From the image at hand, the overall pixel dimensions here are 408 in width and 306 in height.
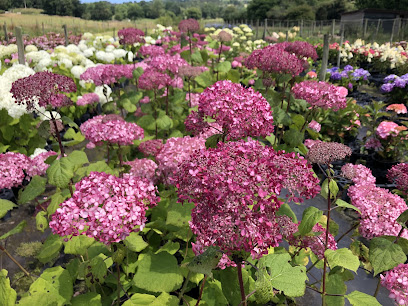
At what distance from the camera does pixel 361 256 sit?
319 centimetres

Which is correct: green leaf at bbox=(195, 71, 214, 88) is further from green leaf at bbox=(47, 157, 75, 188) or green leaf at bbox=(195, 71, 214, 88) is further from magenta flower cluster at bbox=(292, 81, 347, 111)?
green leaf at bbox=(47, 157, 75, 188)

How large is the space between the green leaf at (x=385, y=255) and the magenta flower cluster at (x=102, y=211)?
5.23 feet

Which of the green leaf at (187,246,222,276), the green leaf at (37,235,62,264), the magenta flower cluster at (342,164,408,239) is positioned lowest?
the green leaf at (37,235,62,264)

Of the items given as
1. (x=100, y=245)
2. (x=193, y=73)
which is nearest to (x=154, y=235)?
(x=100, y=245)

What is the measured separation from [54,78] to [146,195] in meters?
1.49

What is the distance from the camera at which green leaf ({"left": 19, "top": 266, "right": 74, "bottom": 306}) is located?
1.99 meters

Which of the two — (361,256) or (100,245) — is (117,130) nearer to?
(100,245)

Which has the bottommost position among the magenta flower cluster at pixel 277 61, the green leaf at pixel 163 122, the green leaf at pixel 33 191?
the green leaf at pixel 33 191

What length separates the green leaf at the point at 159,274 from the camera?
211 cm

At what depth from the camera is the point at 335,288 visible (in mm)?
2312

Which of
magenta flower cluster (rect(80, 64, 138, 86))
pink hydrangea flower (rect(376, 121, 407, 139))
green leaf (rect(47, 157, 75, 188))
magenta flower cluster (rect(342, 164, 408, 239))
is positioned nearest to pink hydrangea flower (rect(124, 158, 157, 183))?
green leaf (rect(47, 157, 75, 188))

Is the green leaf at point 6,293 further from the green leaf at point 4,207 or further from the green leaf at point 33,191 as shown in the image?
the green leaf at point 33,191

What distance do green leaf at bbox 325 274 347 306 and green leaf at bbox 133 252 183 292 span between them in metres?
1.17

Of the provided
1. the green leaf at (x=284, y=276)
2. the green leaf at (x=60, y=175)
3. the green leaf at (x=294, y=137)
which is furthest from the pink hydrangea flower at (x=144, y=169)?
the green leaf at (x=284, y=276)
